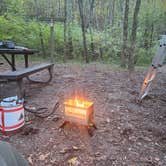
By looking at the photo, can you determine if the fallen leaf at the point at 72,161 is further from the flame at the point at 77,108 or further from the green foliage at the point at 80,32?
the green foliage at the point at 80,32

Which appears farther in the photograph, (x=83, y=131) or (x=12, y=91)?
(x=12, y=91)

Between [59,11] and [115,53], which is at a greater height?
[59,11]

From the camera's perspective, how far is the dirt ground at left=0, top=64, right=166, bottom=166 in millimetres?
1861

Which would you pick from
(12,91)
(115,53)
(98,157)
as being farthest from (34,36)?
(98,157)

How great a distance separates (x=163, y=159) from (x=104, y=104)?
1.34 meters

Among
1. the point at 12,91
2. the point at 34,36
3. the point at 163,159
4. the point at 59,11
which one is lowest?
the point at 163,159

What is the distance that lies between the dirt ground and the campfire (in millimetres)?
152

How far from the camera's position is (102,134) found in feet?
7.39

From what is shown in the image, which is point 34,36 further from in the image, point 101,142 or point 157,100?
point 101,142

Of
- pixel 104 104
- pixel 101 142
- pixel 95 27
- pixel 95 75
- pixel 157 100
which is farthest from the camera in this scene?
pixel 95 27

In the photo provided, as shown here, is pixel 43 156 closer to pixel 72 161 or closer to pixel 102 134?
pixel 72 161

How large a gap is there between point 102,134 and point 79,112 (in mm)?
379

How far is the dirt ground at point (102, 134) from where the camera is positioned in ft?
6.11

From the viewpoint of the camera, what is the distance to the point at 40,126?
7.89 feet
